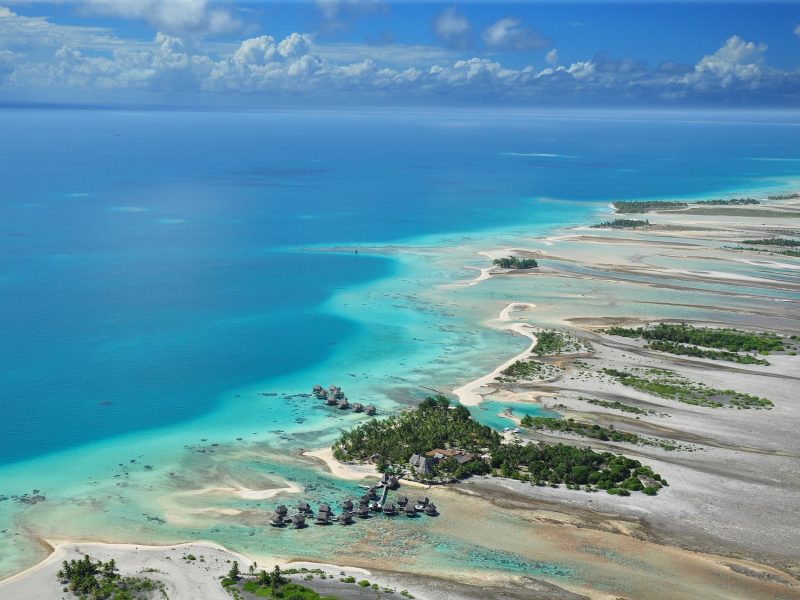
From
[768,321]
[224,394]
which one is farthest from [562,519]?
[768,321]

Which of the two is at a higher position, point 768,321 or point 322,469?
point 768,321

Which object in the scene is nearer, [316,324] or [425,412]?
[425,412]

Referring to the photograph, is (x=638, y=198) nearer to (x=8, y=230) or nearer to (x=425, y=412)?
(x=8, y=230)

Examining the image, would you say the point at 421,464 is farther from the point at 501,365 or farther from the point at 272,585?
the point at 501,365

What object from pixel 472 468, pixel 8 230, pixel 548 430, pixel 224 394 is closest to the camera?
pixel 472 468

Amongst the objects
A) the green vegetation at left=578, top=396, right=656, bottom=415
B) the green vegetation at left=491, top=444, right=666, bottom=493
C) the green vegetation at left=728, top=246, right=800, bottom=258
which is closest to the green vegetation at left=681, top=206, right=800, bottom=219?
the green vegetation at left=728, top=246, right=800, bottom=258

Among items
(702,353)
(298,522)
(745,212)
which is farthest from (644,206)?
(298,522)

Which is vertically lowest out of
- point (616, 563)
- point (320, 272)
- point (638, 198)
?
point (616, 563)

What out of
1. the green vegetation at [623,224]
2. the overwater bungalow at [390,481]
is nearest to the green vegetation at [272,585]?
the overwater bungalow at [390,481]
